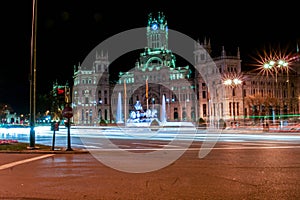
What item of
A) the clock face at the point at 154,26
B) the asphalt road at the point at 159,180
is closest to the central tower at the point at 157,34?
the clock face at the point at 154,26

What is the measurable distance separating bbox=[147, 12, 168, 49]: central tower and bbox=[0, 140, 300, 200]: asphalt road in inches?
5023

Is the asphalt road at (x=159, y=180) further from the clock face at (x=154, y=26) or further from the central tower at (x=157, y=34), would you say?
the clock face at (x=154, y=26)

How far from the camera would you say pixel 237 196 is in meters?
7.67

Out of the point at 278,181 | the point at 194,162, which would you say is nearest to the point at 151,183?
the point at 278,181

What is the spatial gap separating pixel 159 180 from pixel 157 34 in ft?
440

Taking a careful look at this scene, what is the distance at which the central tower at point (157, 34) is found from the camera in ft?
457

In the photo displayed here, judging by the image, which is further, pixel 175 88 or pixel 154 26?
pixel 154 26

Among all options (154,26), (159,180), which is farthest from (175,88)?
(159,180)

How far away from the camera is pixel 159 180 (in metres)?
9.66

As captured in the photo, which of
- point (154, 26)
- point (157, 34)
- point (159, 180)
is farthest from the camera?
point (154, 26)

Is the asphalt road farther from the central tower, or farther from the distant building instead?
the central tower

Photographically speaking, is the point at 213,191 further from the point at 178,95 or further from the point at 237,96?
the point at 178,95

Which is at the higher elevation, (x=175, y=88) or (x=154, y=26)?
(x=154, y=26)

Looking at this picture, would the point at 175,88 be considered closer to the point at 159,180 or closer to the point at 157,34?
the point at 157,34
